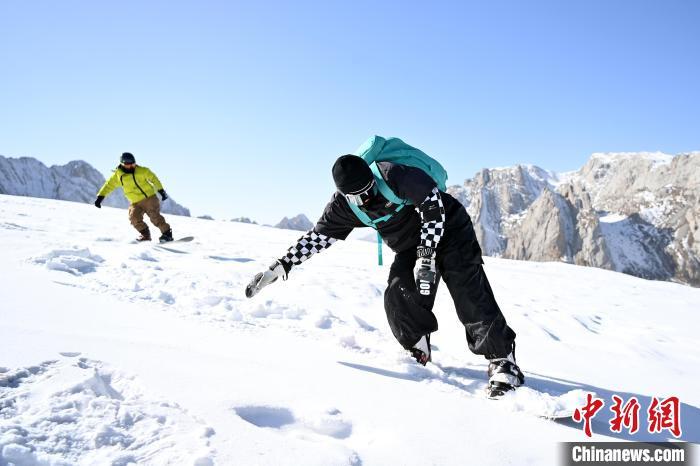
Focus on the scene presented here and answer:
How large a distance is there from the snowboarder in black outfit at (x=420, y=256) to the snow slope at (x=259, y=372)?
8.8 inches

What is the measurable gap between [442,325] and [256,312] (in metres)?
1.83

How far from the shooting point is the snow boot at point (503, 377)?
88.4 inches

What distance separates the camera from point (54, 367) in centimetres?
165

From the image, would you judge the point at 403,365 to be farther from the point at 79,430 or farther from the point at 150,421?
the point at 79,430

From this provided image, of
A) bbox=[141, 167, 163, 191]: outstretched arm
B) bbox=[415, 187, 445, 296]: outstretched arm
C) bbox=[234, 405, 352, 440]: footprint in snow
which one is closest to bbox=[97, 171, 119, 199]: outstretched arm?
bbox=[141, 167, 163, 191]: outstretched arm

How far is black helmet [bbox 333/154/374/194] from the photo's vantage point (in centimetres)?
259

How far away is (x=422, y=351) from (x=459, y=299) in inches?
18.3

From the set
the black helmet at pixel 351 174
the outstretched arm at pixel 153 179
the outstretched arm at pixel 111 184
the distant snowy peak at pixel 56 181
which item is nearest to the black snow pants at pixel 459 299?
the black helmet at pixel 351 174

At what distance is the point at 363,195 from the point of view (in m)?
2.73

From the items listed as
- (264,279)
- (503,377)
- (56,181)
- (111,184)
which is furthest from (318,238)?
(56,181)

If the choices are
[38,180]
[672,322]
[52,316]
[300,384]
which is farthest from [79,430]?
[38,180]

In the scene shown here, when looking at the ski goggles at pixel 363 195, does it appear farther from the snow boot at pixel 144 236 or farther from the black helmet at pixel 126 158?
the black helmet at pixel 126 158

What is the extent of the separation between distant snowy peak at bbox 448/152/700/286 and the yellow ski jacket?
353 feet

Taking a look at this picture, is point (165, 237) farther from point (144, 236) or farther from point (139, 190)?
point (139, 190)
